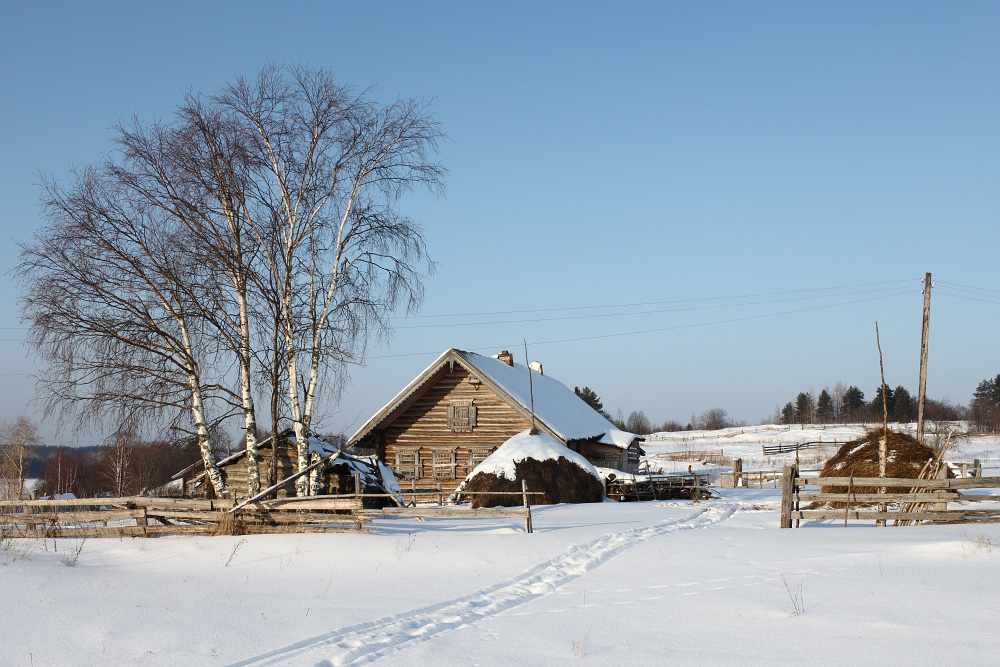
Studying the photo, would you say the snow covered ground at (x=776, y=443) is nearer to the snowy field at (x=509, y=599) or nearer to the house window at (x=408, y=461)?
the house window at (x=408, y=461)

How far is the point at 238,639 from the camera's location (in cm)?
718

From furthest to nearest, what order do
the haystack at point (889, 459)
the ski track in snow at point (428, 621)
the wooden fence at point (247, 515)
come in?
1. the haystack at point (889, 459)
2. the wooden fence at point (247, 515)
3. the ski track in snow at point (428, 621)

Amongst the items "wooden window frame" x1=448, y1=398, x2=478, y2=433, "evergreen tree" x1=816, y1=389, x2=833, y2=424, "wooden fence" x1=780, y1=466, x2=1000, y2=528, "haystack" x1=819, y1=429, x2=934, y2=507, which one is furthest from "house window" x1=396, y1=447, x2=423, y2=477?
"evergreen tree" x1=816, y1=389, x2=833, y2=424

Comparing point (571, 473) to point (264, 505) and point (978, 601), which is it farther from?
point (978, 601)

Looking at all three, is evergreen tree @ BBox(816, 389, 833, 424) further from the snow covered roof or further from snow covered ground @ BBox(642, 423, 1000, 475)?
the snow covered roof

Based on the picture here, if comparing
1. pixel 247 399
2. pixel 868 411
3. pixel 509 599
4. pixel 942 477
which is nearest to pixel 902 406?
pixel 868 411

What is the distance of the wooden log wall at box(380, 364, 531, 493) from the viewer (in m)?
33.1

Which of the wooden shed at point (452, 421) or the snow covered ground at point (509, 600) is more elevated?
the wooden shed at point (452, 421)

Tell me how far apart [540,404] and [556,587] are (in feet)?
78.0

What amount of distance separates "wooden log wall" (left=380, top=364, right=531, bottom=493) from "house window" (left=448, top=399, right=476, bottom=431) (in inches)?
6.3

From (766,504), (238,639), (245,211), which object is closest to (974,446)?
(766,504)

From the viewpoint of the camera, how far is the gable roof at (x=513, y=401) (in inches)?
1255

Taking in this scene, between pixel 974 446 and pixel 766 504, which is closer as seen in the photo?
pixel 766 504

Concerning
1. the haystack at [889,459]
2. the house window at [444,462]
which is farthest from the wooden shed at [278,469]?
the haystack at [889,459]
